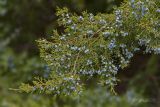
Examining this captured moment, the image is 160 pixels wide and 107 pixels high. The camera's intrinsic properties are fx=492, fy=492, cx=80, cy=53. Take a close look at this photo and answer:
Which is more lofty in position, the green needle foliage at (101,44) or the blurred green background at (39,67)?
the blurred green background at (39,67)

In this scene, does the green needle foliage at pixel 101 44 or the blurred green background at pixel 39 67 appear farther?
the blurred green background at pixel 39 67

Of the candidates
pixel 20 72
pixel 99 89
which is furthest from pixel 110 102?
pixel 20 72

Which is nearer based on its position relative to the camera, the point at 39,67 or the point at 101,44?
the point at 101,44

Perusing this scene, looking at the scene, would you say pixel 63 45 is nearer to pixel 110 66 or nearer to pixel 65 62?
pixel 65 62

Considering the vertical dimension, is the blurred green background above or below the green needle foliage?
above

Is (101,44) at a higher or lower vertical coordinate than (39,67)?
lower
